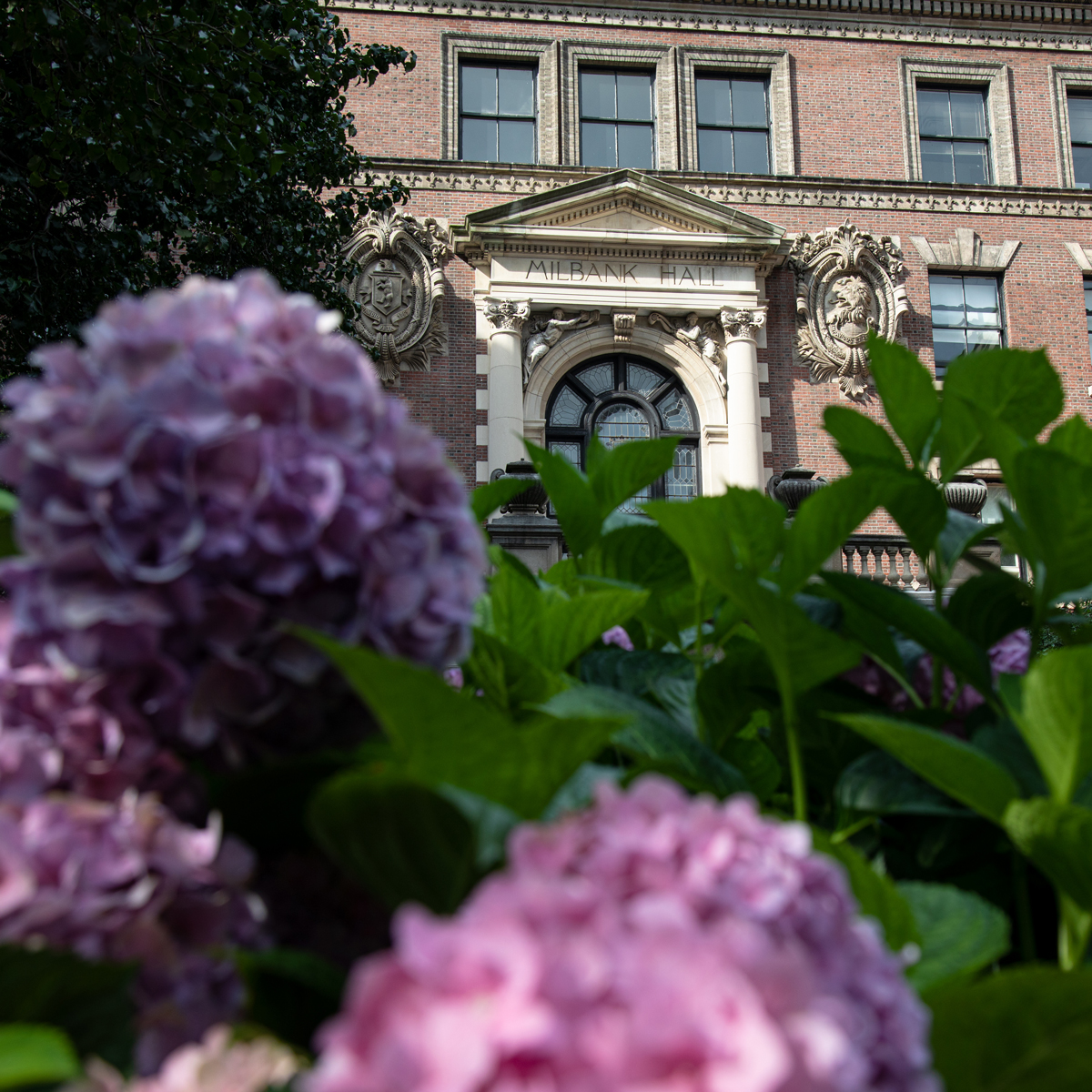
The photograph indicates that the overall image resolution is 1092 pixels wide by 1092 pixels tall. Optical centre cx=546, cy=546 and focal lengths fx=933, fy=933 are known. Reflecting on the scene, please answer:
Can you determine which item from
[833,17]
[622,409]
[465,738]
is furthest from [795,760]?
[833,17]

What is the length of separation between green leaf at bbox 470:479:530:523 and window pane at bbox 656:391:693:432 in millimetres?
13577

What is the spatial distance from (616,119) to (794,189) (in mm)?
3274

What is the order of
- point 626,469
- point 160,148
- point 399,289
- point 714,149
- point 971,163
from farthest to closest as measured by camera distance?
1. point 971,163
2. point 714,149
3. point 399,289
4. point 160,148
5. point 626,469

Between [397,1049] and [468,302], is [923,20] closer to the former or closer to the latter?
[468,302]

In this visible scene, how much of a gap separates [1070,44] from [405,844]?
830 inches

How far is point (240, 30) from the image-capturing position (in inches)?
267

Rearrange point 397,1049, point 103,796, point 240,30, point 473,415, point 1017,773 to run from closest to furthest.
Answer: point 397,1049, point 103,796, point 1017,773, point 240,30, point 473,415

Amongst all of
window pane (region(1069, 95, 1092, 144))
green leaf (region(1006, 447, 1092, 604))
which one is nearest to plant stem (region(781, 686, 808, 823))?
green leaf (region(1006, 447, 1092, 604))

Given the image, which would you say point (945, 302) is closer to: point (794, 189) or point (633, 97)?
point (794, 189)

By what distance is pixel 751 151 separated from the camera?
16250mm

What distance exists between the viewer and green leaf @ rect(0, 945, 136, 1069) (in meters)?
0.51

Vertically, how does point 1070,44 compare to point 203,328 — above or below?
above

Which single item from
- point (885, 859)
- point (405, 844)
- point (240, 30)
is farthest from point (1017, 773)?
point (240, 30)

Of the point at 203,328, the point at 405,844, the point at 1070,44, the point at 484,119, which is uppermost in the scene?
the point at 1070,44
